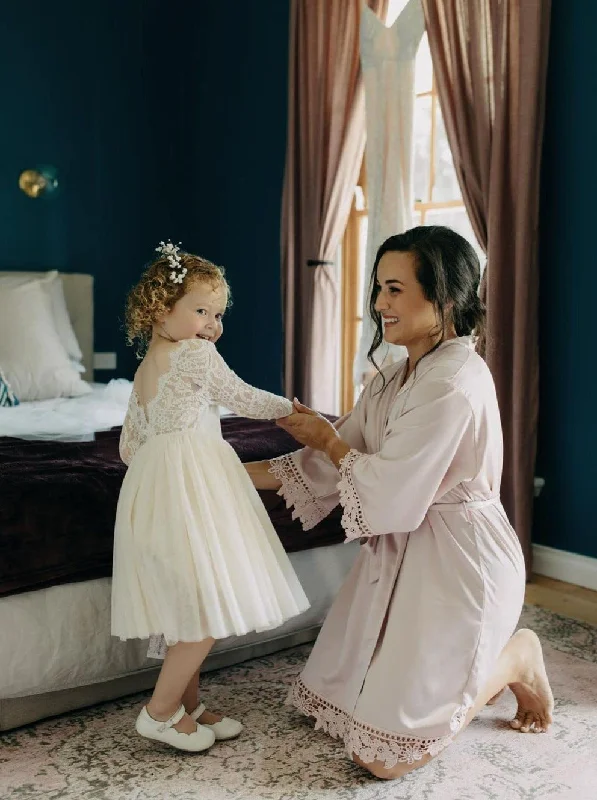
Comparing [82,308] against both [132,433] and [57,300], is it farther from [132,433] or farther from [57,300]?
[132,433]

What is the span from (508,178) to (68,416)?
6.00ft

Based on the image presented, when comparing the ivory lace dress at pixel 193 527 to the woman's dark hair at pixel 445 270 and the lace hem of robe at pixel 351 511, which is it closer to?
the lace hem of robe at pixel 351 511

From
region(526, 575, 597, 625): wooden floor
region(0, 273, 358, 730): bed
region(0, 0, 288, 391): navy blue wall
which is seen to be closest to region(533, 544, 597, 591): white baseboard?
region(526, 575, 597, 625): wooden floor

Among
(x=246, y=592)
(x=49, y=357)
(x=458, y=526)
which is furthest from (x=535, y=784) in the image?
(x=49, y=357)

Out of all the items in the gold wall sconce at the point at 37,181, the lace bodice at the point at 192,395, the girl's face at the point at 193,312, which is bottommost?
the lace bodice at the point at 192,395

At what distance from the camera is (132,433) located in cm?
210

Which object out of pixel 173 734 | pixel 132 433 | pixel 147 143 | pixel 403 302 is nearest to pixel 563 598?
pixel 403 302

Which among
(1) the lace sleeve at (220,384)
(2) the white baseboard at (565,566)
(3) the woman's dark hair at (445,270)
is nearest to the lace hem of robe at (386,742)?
(1) the lace sleeve at (220,384)

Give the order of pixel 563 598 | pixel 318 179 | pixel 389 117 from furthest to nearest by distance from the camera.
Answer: pixel 318 179, pixel 389 117, pixel 563 598

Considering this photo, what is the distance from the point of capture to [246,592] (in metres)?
1.94

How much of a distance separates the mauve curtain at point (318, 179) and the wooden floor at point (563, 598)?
1.45 metres

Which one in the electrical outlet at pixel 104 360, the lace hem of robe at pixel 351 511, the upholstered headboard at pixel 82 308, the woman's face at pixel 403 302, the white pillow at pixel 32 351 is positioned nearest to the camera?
the lace hem of robe at pixel 351 511

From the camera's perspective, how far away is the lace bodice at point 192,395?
6.58 feet

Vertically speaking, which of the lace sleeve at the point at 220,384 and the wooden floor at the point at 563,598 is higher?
the lace sleeve at the point at 220,384
